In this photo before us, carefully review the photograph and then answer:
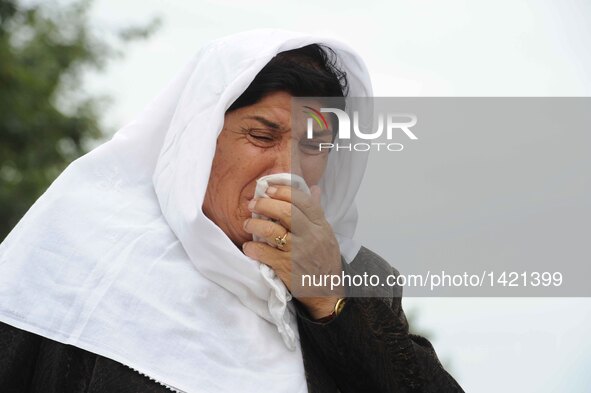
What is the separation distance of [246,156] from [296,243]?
1.00ft

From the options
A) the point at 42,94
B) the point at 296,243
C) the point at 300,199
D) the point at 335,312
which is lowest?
the point at 335,312

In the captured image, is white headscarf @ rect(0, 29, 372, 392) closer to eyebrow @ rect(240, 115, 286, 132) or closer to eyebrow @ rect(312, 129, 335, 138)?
eyebrow @ rect(240, 115, 286, 132)

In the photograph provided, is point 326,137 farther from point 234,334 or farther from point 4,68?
point 4,68

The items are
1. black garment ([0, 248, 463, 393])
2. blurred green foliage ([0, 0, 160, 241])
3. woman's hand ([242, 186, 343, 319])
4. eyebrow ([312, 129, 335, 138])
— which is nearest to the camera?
black garment ([0, 248, 463, 393])

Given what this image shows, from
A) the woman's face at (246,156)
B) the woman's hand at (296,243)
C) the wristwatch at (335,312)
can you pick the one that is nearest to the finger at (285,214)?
the woman's hand at (296,243)

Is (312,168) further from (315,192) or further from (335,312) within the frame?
(335,312)

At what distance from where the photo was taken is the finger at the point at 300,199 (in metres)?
2.38

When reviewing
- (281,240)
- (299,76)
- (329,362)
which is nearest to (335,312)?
(329,362)

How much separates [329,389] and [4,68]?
9978 mm

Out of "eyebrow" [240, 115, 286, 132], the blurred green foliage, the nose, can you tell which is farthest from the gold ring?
the blurred green foliage

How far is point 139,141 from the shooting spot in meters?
2.65

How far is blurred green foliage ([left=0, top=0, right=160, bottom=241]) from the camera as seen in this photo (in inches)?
467

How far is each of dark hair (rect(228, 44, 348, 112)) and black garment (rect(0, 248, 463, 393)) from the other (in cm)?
57

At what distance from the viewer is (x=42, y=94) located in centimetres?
1265
